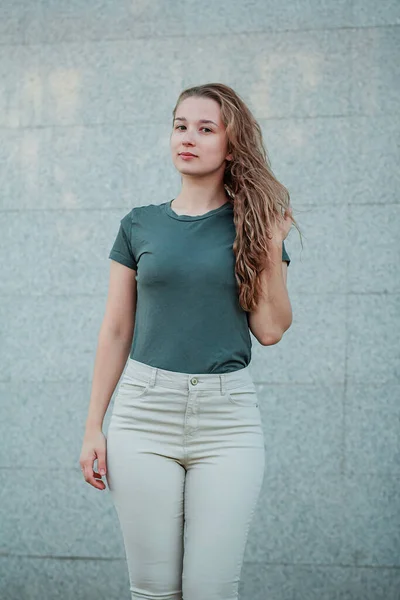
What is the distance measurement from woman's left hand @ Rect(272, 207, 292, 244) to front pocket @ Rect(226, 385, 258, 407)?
41cm

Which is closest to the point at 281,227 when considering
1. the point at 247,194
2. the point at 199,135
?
the point at 247,194

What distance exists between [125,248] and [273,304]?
17.4 inches

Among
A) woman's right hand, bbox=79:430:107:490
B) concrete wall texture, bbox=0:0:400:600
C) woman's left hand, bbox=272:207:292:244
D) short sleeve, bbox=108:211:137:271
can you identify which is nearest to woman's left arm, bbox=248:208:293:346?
woman's left hand, bbox=272:207:292:244

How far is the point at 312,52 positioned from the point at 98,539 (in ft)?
7.54

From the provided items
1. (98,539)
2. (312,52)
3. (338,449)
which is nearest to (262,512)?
(338,449)

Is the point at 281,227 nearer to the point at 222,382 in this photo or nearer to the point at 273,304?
the point at 273,304

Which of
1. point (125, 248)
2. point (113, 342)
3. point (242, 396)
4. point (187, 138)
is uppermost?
point (187, 138)

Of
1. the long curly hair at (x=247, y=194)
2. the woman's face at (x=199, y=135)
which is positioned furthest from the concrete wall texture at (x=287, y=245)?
the woman's face at (x=199, y=135)

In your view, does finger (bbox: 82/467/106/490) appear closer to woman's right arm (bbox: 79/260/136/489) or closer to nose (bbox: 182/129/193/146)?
woman's right arm (bbox: 79/260/136/489)

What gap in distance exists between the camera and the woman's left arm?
8.45 feet

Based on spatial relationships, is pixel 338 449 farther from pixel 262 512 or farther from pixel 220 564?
pixel 220 564

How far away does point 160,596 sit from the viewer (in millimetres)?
2500

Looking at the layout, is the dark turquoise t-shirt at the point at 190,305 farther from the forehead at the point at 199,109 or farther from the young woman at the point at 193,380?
the forehead at the point at 199,109

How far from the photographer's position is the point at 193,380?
8.08 feet
